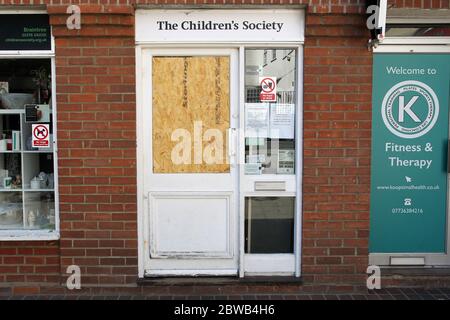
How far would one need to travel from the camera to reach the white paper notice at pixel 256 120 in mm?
4418

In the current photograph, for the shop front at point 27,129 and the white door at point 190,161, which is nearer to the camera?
the shop front at point 27,129

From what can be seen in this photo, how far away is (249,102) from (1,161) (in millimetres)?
2634

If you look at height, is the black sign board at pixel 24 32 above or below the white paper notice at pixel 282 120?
above

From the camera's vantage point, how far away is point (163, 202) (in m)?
4.45

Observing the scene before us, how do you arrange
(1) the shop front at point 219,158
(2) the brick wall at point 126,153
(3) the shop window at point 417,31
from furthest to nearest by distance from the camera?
(3) the shop window at point 417,31 → (1) the shop front at point 219,158 → (2) the brick wall at point 126,153

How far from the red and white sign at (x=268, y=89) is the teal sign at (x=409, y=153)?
3.45 feet

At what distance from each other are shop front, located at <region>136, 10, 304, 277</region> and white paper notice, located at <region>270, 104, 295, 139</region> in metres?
Answer: 0.01

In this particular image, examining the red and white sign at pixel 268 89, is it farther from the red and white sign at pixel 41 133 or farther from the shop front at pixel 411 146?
the red and white sign at pixel 41 133

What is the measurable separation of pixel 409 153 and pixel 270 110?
1544 mm

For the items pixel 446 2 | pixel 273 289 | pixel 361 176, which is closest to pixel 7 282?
pixel 273 289

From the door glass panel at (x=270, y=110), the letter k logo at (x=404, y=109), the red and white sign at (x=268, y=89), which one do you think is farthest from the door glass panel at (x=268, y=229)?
the letter k logo at (x=404, y=109)

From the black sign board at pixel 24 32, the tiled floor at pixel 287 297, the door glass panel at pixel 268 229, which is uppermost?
the black sign board at pixel 24 32

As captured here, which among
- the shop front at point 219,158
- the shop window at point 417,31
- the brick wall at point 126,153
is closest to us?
the brick wall at point 126,153

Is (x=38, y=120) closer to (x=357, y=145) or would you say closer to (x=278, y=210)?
(x=278, y=210)
